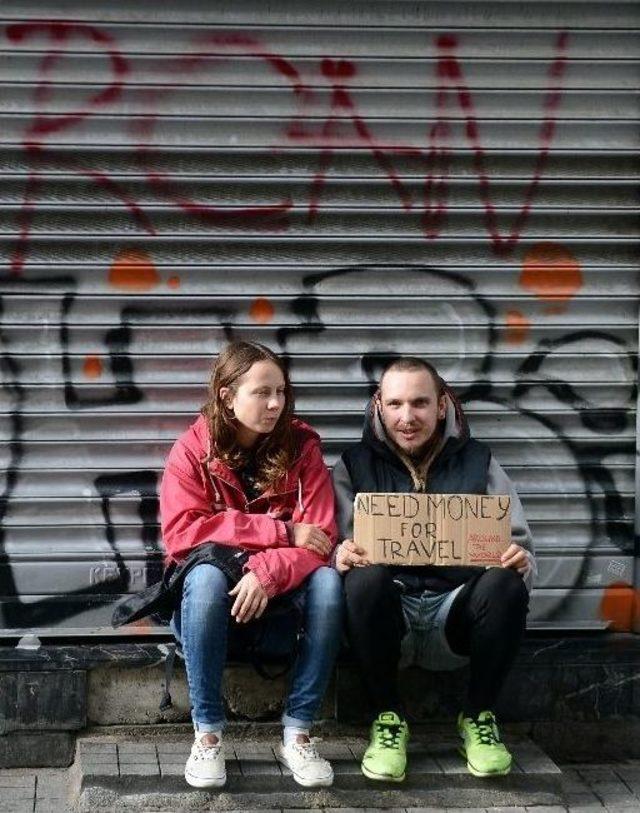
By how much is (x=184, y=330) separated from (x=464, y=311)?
1030 mm

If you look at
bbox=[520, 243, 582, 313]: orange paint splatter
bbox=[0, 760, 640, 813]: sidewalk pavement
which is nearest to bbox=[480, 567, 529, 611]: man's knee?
bbox=[0, 760, 640, 813]: sidewalk pavement

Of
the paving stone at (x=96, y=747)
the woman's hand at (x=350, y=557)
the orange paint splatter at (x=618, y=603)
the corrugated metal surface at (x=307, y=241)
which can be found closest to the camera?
the woman's hand at (x=350, y=557)

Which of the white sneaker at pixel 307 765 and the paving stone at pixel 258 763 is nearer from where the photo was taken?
the white sneaker at pixel 307 765

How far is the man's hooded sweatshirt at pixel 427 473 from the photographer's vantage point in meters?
5.15

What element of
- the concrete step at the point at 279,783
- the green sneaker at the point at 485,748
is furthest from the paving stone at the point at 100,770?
the green sneaker at the point at 485,748

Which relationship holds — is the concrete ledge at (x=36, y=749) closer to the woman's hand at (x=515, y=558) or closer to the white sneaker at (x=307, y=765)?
the white sneaker at (x=307, y=765)

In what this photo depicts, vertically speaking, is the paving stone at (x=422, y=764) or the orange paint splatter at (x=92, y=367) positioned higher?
the orange paint splatter at (x=92, y=367)

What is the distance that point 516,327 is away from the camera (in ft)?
18.4

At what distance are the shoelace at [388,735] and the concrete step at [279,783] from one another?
123 mm

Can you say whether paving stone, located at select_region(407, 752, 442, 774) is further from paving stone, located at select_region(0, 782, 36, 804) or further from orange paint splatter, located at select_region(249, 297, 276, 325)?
orange paint splatter, located at select_region(249, 297, 276, 325)

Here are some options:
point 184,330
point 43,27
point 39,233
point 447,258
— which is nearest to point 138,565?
point 184,330

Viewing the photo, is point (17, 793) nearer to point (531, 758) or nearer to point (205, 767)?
point (205, 767)

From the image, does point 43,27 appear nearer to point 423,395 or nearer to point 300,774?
point 423,395

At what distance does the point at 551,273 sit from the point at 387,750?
186 centimetres
